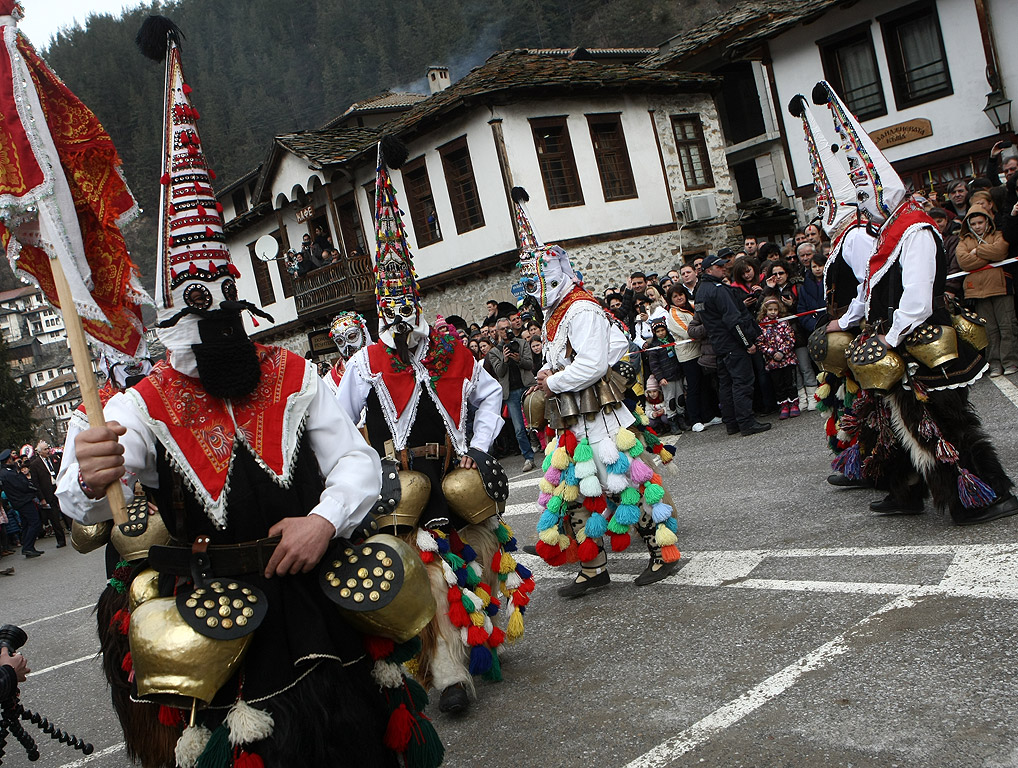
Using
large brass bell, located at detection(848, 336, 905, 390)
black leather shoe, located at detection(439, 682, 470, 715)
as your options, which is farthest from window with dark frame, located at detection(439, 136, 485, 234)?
black leather shoe, located at detection(439, 682, 470, 715)

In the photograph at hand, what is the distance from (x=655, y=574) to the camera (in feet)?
18.7

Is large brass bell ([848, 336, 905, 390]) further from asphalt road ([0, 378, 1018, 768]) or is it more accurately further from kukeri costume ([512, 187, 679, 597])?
kukeri costume ([512, 187, 679, 597])

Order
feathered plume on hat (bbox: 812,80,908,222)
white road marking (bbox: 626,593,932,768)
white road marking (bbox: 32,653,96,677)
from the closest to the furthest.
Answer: white road marking (bbox: 626,593,932,768) < feathered plume on hat (bbox: 812,80,908,222) < white road marking (bbox: 32,653,96,677)

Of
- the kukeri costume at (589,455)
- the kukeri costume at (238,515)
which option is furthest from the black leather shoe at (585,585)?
the kukeri costume at (238,515)

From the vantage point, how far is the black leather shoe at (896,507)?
5.64 meters

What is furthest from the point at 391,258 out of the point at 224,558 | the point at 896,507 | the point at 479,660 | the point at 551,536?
the point at 896,507

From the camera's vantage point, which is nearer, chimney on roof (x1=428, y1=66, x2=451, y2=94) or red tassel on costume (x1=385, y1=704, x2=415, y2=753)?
red tassel on costume (x1=385, y1=704, x2=415, y2=753)

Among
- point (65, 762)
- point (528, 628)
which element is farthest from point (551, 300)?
point (65, 762)

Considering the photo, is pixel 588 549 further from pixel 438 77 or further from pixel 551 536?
pixel 438 77

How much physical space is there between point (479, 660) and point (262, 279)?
30371mm

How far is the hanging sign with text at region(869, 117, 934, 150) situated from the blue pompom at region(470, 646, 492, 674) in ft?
62.1

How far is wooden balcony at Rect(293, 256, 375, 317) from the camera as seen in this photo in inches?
1016

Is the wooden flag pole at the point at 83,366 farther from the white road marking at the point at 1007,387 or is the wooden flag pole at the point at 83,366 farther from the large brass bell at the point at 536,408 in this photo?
the white road marking at the point at 1007,387

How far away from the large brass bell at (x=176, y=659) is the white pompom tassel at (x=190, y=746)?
142 millimetres
